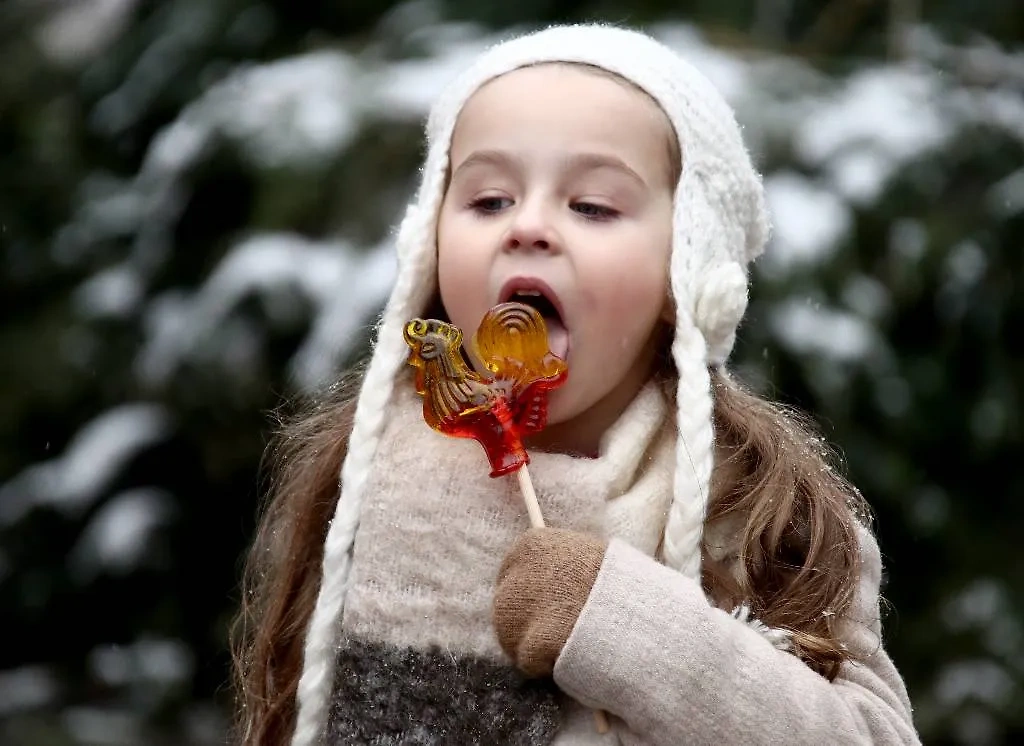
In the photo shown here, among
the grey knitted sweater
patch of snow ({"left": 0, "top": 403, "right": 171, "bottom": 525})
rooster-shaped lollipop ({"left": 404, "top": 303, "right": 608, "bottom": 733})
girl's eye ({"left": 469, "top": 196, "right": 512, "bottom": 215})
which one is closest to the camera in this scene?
the grey knitted sweater

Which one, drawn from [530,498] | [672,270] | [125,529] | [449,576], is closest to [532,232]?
[672,270]

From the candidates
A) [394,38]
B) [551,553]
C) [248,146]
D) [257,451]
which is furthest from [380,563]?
[394,38]

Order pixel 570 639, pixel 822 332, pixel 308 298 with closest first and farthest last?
1. pixel 570 639
2. pixel 822 332
3. pixel 308 298

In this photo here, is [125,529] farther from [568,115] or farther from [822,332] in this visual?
[568,115]

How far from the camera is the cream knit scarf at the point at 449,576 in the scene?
4.82 feet


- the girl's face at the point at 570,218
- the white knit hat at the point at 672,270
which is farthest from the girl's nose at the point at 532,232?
the white knit hat at the point at 672,270

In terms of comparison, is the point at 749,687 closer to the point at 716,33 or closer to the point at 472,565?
the point at 472,565

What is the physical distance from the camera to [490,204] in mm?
1615

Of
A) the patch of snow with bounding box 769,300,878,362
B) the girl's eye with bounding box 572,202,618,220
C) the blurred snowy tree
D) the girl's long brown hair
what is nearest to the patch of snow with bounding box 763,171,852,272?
the blurred snowy tree

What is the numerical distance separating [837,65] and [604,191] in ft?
7.19

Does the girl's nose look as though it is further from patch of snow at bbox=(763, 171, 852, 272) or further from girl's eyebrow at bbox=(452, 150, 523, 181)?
patch of snow at bbox=(763, 171, 852, 272)

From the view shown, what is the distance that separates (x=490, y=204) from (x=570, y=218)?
0.12 metres

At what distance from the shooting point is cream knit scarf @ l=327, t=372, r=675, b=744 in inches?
57.8

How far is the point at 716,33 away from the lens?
351 cm
